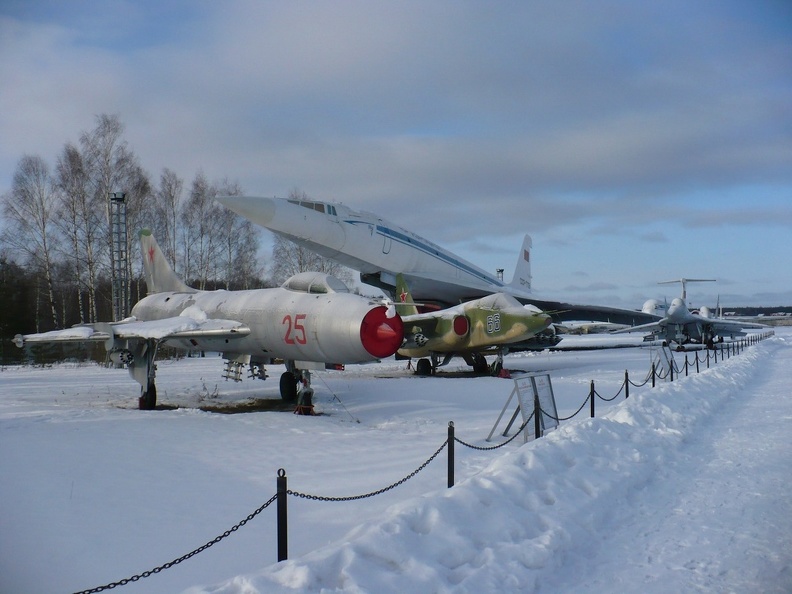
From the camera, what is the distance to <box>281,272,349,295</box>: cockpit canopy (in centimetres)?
1080

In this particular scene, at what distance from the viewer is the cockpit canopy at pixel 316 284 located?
1080 cm

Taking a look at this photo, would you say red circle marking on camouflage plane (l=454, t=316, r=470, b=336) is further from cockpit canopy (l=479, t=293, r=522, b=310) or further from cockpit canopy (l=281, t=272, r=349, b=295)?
cockpit canopy (l=281, t=272, r=349, b=295)

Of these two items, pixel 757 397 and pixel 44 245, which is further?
pixel 44 245

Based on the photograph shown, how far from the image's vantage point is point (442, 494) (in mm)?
4383

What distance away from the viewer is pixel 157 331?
10.8 m

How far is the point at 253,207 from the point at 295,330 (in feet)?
18.5

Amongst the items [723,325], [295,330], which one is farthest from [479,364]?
[723,325]

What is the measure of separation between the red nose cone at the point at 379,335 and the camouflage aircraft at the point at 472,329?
7.06 meters

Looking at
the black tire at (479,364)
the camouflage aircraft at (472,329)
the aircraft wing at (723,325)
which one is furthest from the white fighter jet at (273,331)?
the aircraft wing at (723,325)

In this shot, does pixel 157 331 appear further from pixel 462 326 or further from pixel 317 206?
pixel 462 326

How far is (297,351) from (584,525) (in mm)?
6901

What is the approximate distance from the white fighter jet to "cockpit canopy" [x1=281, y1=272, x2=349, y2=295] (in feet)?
0.06

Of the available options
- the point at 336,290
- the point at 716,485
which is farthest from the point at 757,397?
the point at 336,290

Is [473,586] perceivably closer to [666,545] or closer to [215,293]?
[666,545]
